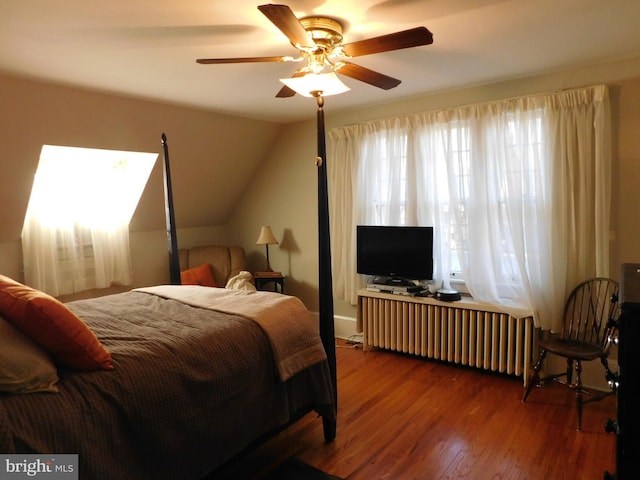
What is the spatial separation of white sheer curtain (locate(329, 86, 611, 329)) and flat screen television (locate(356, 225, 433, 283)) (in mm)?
119

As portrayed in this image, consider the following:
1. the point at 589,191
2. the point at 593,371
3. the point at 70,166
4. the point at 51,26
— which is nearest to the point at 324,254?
the point at 51,26

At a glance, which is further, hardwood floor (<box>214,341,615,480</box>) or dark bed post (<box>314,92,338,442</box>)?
dark bed post (<box>314,92,338,442</box>)

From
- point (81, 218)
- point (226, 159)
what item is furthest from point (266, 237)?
point (81, 218)

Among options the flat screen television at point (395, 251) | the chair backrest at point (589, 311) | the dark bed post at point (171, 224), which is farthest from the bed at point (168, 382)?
the chair backrest at point (589, 311)

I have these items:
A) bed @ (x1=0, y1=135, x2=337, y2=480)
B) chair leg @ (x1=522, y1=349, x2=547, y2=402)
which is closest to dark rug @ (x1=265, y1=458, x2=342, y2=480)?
bed @ (x1=0, y1=135, x2=337, y2=480)

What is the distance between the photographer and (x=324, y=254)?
8.13 ft

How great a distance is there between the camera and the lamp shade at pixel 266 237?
4.69 meters

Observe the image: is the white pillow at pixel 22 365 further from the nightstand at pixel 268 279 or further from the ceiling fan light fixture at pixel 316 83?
the nightstand at pixel 268 279

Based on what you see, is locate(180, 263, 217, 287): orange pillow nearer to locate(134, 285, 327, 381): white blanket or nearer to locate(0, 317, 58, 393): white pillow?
locate(134, 285, 327, 381): white blanket

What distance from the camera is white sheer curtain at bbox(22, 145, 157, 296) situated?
12.0 ft

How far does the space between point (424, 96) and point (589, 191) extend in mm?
1560

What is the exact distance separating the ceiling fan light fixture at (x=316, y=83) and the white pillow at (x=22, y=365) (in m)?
1.54

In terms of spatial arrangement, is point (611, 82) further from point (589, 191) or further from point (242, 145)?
point (242, 145)

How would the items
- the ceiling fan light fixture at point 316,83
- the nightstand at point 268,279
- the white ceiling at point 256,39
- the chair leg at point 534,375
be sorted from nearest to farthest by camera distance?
the white ceiling at point 256,39, the ceiling fan light fixture at point 316,83, the chair leg at point 534,375, the nightstand at point 268,279
